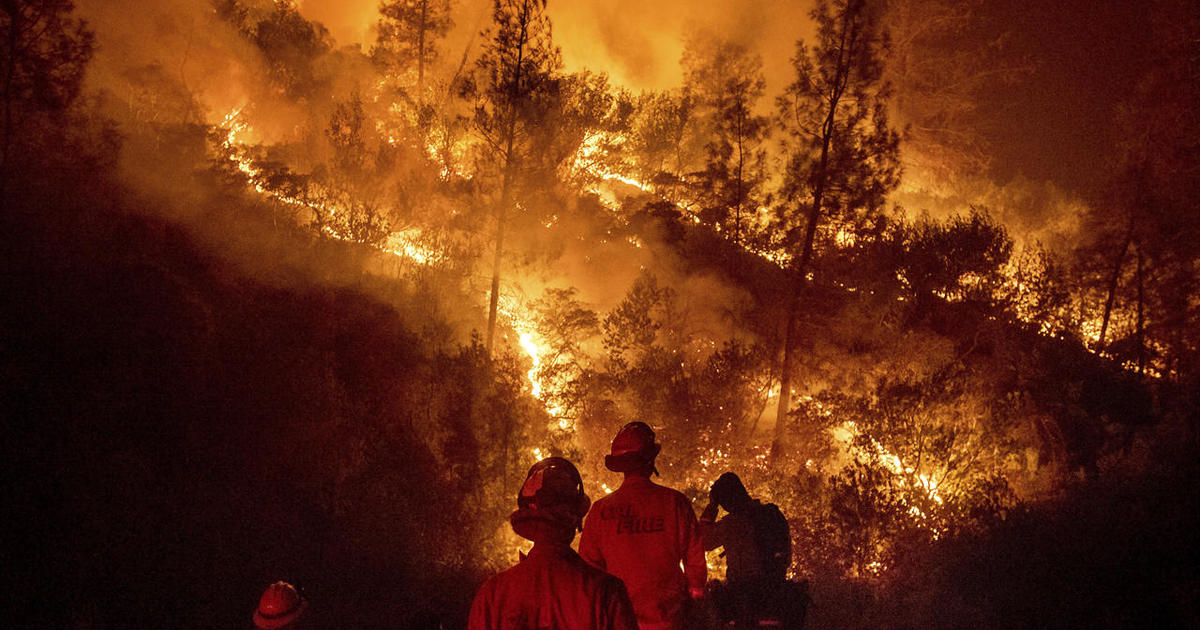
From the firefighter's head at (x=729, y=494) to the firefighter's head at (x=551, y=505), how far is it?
2364 mm

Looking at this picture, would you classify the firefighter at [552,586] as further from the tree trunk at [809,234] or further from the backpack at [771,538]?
the tree trunk at [809,234]

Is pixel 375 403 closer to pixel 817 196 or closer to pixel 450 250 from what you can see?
pixel 450 250

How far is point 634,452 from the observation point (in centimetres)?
432

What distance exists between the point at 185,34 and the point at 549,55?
19.1 meters

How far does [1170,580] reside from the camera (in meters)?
6.84

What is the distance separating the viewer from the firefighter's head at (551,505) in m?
2.92

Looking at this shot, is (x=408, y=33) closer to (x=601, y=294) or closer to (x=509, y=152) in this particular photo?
(x=601, y=294)

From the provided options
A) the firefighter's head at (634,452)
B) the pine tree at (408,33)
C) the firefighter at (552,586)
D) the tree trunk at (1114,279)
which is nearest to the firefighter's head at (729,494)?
the firefighter's head at (634,452)

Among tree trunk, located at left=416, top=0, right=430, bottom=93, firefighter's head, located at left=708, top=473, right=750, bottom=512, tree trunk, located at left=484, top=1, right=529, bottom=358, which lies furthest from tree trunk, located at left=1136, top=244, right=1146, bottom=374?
tree trunk, located at left=416, top=0, right=430, bottom=93

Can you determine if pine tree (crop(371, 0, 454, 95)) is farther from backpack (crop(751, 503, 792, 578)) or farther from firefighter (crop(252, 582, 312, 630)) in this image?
backpack (crop(751, 503, 792, 578))

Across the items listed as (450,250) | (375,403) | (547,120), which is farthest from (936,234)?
(375,403)

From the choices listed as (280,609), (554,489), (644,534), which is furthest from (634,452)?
(280,609)

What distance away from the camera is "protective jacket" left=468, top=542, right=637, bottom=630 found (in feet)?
9.42

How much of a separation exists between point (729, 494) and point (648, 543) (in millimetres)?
1102
